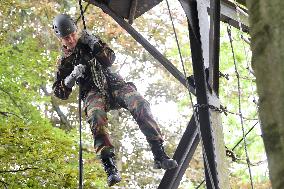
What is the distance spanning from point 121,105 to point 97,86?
284 millimetres

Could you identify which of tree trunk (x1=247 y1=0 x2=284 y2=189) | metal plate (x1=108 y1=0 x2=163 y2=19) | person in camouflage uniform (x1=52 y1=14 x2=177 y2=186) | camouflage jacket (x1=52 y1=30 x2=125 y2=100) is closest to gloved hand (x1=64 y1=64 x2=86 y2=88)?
person in camouflage uniform (x1=52 y1=14 x2=177 y2=186)

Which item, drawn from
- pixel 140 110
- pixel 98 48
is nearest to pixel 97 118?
pixel 140 110

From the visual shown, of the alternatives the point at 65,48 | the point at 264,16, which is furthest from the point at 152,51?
the point at 264,16

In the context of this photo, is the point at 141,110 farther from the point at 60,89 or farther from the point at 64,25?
the point at 64,25

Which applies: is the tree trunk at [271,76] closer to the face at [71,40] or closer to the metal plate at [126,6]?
the face at [71,40]

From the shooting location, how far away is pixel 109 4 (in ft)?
15.6

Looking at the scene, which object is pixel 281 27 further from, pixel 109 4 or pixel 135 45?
pixel 135 45

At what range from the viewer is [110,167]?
3.73m

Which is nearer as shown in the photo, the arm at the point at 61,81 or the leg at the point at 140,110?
the leg at the point at 140,110

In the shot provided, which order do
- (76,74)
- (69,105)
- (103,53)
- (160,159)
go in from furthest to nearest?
(69,105)
(103,53)
(76,74)
(160,159)

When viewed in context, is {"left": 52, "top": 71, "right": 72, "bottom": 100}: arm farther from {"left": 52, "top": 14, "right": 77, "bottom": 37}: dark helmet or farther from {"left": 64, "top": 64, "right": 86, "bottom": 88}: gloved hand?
{"left": 52, "top": 14, "right": 77, "bottom": 37}: dark helmet

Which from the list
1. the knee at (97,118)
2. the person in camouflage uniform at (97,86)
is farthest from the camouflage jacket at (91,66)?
the knee at (97,118)

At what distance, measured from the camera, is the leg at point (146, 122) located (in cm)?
359

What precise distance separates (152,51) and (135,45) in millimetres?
6935
